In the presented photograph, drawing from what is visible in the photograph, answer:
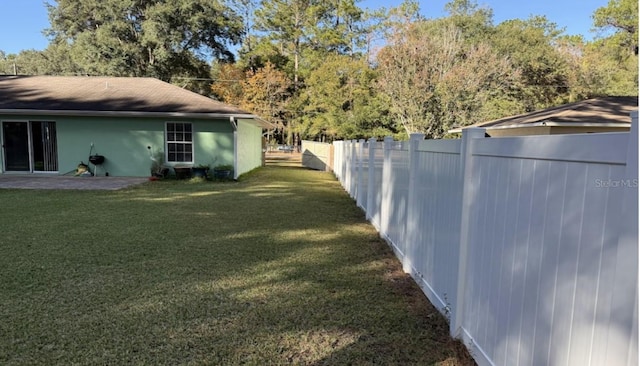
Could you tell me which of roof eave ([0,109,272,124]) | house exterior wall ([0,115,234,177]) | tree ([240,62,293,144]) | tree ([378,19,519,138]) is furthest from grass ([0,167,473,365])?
tree ([240,62,293,144])

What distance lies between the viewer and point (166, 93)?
16094mm

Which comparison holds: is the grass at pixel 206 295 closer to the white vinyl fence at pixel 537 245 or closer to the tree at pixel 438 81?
the white vinyl fence at pixel 537 245

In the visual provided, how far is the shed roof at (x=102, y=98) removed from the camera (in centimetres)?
1379

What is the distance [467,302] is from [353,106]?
3009 centimetres

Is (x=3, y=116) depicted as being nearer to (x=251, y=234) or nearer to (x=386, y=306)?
(x=251, y=234)

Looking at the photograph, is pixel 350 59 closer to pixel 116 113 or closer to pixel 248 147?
pixel 248 147

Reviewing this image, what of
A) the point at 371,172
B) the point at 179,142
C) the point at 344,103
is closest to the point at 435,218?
A: the point at 371,172

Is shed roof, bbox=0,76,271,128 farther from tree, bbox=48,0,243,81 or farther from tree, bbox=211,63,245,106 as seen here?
tree, bbox=211,63,245,106

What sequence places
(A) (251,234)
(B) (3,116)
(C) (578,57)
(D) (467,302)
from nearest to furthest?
(D) (467,302)
(A) (251,234)
(B) (3,116)
(C) (578,57)

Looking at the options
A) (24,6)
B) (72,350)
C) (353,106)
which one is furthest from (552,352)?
(24,6)

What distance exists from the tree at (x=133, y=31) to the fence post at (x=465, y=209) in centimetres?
3134

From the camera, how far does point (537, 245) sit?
1.91m

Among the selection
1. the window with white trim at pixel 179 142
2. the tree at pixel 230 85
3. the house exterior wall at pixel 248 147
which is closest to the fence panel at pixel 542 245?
the house exterior wall at pixel 248 147

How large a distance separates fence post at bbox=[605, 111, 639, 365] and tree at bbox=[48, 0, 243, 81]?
32651 millimetres
